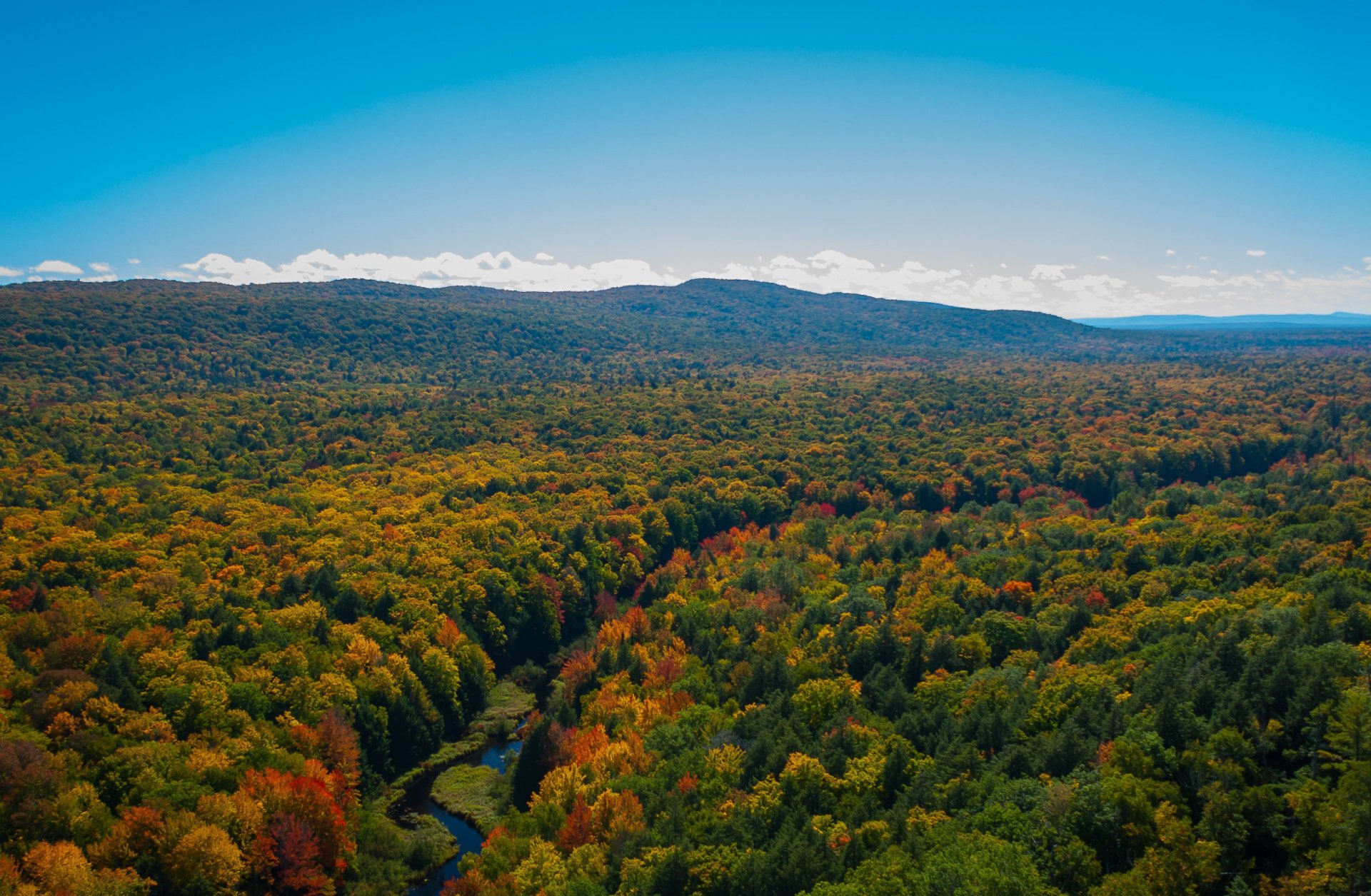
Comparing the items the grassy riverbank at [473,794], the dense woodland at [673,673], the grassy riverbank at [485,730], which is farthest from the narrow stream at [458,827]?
the dense woodland at [673,673]

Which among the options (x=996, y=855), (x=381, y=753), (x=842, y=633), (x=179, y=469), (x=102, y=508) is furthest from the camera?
(x=179, y=469)

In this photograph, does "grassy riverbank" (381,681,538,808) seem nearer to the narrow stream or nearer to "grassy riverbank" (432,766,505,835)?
the narrow stream

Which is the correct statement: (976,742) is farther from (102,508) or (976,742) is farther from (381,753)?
(102,508)

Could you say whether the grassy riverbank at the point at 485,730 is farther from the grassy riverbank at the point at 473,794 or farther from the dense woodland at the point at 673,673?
the grassy riverbank at the point at 473,794

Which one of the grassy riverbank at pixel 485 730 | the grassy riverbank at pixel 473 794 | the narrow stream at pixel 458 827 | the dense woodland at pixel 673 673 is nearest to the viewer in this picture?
the dense woodland at pixel 673 673

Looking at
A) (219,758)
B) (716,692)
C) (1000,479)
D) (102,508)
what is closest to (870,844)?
(716,692)

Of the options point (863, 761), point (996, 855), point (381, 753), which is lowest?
point (381, 753)

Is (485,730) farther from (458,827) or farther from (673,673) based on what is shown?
(673,673)
